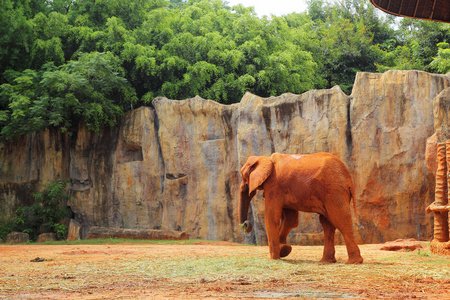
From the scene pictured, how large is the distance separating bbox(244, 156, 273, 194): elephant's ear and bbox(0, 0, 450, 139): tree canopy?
9.41m

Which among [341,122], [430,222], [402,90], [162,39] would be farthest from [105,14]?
[430,222]

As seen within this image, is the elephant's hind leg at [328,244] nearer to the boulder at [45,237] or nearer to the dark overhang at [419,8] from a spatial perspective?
the dark overhang at [419,8]

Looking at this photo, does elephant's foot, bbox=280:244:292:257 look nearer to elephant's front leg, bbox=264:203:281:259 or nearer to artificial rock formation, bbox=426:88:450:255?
elephant's front leg, bbox=264:203:281:259

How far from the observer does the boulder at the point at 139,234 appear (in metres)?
14.9

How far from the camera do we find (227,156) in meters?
15.9

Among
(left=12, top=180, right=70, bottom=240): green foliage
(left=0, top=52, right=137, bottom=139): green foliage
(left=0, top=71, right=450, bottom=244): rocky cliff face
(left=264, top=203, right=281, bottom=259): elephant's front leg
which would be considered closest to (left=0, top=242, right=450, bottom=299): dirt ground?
(left=264, top=203, right=281, bottom=259): elephant's front leg

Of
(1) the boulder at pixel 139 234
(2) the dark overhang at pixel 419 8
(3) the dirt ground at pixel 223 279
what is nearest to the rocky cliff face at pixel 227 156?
(1) the boulder at pixel 139 234

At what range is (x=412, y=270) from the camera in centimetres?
643

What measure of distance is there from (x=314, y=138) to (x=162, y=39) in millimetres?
8167

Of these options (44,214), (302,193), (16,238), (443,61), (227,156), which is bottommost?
(16,238)

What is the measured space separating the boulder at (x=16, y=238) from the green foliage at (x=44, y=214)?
0.84 metres

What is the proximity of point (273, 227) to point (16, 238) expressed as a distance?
10244mm

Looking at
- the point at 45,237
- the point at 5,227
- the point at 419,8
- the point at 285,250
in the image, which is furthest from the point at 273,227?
the point at 5,227

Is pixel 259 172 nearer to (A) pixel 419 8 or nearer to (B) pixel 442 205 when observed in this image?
(B) pixel 442 205
